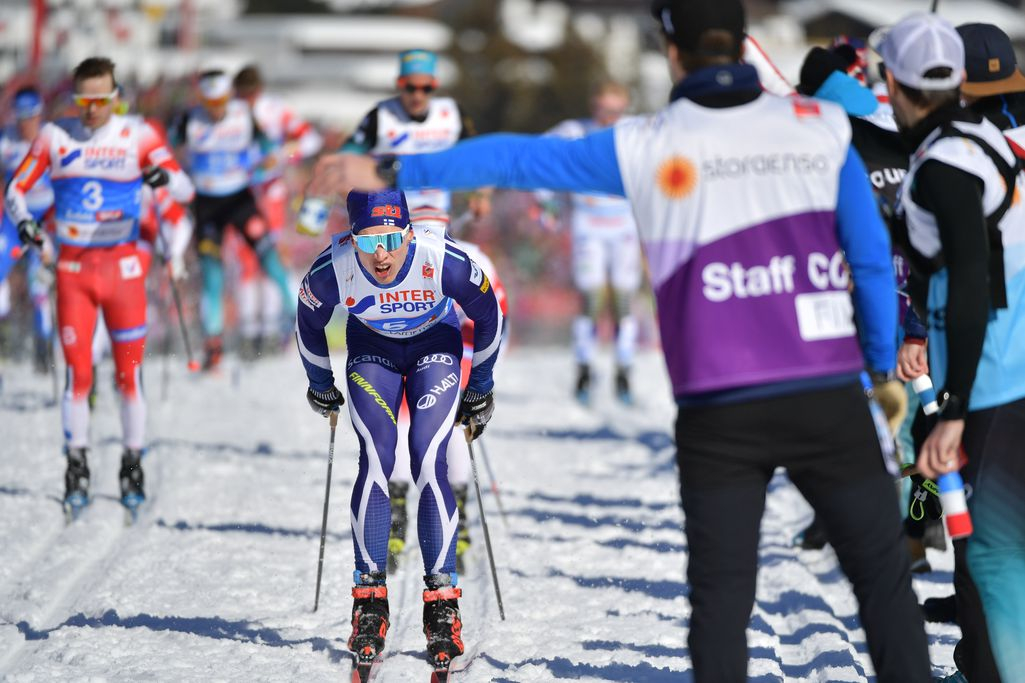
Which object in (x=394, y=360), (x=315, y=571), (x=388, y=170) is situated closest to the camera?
(x=388, y=170)

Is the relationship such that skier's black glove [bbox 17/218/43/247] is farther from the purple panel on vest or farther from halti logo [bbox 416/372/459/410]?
the purple panel on vest

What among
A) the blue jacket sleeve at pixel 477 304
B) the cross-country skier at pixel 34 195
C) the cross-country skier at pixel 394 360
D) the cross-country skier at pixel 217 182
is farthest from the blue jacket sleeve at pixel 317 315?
the cross-country skier at pixel 217 182

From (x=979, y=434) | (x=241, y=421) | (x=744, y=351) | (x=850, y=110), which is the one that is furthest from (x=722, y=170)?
(x=241, y=421)

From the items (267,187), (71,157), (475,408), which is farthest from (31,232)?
(267,187)

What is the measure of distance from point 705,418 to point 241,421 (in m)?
8.52

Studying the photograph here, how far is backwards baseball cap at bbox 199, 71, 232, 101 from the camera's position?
12.9 meters

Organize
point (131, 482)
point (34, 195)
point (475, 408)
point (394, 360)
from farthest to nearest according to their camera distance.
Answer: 1. point (34, 195)
2. point (131, 482)
3. point (475, 408)
4. point (394, 360)

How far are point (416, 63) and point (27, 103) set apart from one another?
599 cm

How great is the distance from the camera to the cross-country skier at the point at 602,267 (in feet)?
42.1

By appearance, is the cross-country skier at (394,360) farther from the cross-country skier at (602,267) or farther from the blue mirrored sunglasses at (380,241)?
the cross-country skier at (602,267)

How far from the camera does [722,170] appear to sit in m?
3.45

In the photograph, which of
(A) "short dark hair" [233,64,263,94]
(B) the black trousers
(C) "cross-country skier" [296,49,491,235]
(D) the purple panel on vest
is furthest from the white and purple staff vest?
(A) "short dark hair" [233,64,263,94]

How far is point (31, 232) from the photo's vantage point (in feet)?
25.9

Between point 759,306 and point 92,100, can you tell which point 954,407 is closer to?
point 759,306
